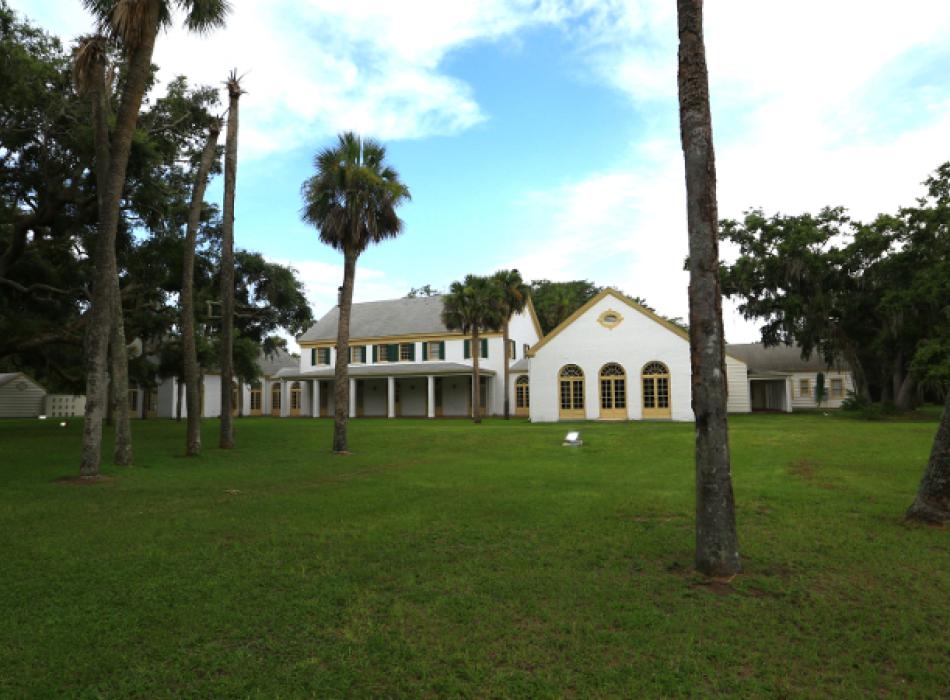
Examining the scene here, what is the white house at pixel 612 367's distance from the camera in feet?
93.0

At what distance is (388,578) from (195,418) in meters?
12.5

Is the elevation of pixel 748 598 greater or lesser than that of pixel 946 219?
lesser

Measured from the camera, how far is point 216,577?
5289 millimetres

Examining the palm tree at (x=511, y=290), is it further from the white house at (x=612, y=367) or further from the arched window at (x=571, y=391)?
the arched window at (x=571, y=391)

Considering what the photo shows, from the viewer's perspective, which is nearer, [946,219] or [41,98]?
[41,98]

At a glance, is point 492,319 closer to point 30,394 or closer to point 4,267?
point 4,267

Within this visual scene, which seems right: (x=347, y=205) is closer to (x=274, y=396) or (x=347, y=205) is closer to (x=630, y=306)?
(x=630, y=306)

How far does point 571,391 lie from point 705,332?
80.7 feet

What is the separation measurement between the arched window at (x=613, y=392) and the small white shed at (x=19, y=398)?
37858 mm

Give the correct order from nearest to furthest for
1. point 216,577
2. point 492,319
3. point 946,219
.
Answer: point 216,577, point 946,219, point 492,319

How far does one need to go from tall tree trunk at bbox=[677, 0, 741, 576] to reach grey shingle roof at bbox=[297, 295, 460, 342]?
32647 mm

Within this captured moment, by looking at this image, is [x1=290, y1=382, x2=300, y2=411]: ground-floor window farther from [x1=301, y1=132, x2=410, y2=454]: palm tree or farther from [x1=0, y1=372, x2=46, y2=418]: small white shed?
[x1=301, y1=132, x2=410, y2=454]: palm tree

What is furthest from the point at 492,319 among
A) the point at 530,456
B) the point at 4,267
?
the point at 4,267

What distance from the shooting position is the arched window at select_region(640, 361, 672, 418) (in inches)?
1121
